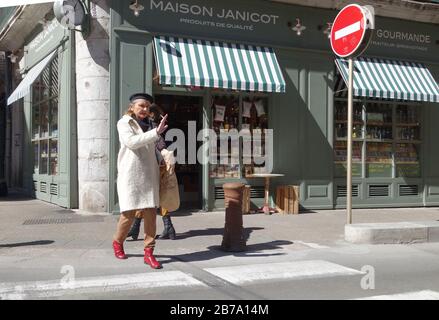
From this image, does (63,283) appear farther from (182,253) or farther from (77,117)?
(77,117)

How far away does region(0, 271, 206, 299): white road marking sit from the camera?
500cm

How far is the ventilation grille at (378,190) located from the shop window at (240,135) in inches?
117

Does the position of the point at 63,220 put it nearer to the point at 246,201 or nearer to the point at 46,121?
the point at 246,201

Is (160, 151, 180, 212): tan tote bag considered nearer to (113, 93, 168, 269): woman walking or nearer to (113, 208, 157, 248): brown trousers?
(113, 93, 168, 269): woman walking

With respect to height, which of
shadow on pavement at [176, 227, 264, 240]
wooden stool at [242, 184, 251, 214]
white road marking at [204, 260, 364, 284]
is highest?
wooden stool at [242, 184, 251, 214]

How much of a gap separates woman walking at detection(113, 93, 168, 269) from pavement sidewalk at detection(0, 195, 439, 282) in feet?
1.64

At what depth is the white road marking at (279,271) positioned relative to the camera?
573 centimetres

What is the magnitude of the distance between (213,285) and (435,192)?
9739 millimetres

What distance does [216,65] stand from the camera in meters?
10.4

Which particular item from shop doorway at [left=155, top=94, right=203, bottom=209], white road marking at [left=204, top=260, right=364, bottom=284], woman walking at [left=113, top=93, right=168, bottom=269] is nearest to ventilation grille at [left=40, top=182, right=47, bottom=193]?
shop doorway at [left=155, top=94, right=203, bottom=209]

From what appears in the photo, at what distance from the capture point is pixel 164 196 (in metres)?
7.21

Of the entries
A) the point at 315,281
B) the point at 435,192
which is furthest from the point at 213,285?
the point at 435,192

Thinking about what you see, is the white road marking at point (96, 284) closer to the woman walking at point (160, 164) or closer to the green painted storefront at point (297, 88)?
the woman walking at point (160, 164)

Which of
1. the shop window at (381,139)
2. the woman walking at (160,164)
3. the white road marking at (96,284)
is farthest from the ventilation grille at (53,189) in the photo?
the white road marking at (96,284)
